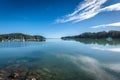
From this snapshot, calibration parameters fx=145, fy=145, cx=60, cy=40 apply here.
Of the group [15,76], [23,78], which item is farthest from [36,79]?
[15,76]

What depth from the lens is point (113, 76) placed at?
71.5 ft

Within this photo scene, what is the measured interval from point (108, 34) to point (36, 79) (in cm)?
18988

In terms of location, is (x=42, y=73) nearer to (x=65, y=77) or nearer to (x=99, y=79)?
(x=65, y=77)

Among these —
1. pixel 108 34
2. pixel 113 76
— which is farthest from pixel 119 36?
pixel 113 76

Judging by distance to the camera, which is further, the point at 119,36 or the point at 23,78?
the point at 119,36

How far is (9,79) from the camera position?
20109 mm

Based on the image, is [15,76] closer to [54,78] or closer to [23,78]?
[23,78]

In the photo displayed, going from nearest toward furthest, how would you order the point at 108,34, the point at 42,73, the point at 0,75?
the point at 0,75
the point at 42,73
the point at 108,34

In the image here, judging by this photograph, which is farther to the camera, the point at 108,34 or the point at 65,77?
the point at 108,34

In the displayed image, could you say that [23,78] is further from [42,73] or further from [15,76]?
[42,73]

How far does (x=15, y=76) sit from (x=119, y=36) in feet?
551

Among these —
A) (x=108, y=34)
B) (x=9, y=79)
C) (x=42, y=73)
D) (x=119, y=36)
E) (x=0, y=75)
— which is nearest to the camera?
(x=9, y=79)

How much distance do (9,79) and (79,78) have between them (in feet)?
32.4

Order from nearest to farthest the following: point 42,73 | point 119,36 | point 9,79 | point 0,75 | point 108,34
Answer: point 9,79 < point 0,75 < point 42,73 < point 119,36 < point 108,34
